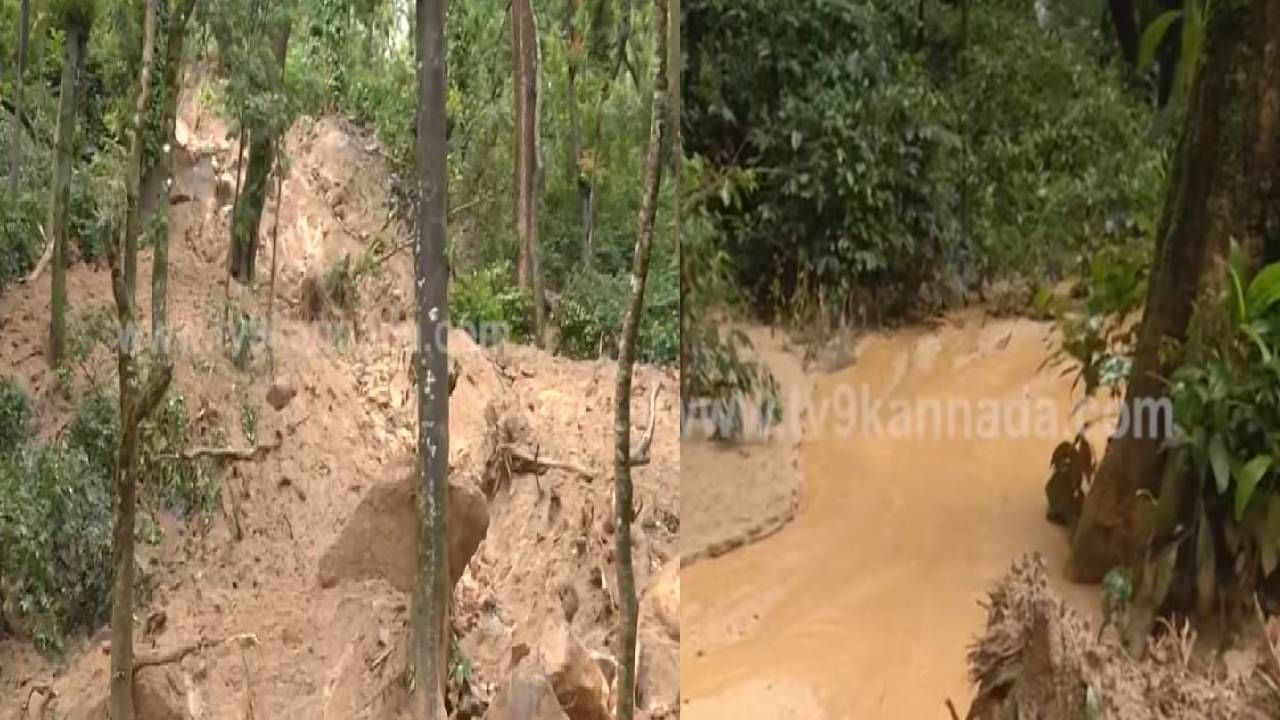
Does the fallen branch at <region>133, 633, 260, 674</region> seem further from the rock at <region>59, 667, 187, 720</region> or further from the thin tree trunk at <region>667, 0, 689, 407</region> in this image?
the thin tree trunk at <region>667, 0, 689, 407</region>

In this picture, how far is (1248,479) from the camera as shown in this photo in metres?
1.18

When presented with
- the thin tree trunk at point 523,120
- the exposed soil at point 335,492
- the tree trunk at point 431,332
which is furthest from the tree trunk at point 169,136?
the thin tree trunk at point 523,120

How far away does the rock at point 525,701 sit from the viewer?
1573 mm

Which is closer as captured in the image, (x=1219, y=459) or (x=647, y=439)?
(x=1219, y=459)

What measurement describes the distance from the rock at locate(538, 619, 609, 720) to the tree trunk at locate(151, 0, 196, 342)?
2.15 ft

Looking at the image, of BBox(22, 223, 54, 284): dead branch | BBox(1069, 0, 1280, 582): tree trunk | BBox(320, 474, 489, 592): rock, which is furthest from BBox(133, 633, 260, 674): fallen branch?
BBox(1069, 0, 1280, 582): tree trunk

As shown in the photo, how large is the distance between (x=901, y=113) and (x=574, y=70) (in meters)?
0.45

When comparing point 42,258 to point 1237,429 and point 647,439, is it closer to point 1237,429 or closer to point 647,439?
point 647,439

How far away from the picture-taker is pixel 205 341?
1.64 metres

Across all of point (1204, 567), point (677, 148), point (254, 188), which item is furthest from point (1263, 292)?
point (254, 188)

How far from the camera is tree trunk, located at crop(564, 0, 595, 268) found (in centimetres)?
158

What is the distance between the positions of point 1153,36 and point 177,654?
4.41ft

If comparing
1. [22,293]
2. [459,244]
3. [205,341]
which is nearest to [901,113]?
[459,244]

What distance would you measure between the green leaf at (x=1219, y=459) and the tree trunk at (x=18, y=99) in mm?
1494
